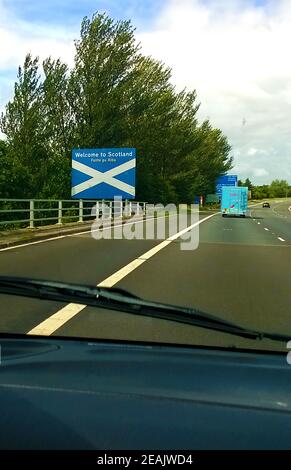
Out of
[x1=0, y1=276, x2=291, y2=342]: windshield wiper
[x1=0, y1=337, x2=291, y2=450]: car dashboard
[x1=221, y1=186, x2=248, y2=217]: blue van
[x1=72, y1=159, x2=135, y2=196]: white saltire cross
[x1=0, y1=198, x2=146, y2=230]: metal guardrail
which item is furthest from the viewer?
[x1=221, y1=186, x2=248, y2=217]: blue van

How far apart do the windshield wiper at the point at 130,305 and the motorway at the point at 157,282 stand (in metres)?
0.47

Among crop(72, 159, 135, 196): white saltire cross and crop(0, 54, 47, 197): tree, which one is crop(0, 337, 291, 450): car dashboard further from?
crop(0, 54, 47, 197): tree

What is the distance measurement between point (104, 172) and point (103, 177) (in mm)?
324

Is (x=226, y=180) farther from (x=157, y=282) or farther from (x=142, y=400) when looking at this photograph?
(x=142, y=400)

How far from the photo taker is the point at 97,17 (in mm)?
52000

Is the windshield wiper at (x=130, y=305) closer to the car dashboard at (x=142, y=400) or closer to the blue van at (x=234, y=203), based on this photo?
the car dashboard at (x=142, y=400)

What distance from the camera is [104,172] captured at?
3581cm

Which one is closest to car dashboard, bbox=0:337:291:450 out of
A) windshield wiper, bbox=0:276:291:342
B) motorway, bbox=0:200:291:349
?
windshield wiper, bbox=0:276:291:342

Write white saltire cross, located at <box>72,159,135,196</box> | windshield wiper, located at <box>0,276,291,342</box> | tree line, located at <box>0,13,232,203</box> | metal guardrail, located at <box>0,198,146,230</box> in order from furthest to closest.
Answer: tree line, located at <box>0,13,232,203</box> → white saltire cross, located at <box>72,159,135,196</box> → metal guardrail, located at <box>0,198,146,230</box> → windshield wiper, located at <box>0,276,291,342</box>

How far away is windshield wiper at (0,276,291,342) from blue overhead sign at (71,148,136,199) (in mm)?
31491

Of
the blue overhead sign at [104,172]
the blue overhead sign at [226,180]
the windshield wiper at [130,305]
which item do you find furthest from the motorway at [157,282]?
the blue overhead sign at [226,180]

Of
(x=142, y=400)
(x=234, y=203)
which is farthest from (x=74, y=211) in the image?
(x=142, y=400)

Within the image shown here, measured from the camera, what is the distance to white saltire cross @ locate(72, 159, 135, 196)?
35562 mm

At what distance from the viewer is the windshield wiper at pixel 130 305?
402cm
